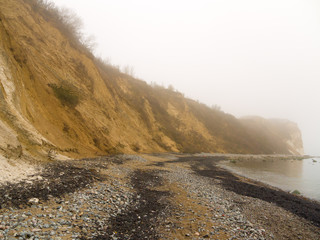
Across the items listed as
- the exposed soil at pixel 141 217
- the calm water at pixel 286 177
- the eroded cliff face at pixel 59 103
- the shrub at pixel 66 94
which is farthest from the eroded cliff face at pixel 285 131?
the exposed soil at pixel 141 217

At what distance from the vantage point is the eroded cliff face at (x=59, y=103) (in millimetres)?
12610

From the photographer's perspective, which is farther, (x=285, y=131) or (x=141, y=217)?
(x=285, y=131)

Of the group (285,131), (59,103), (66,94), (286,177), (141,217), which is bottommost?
(286,177)

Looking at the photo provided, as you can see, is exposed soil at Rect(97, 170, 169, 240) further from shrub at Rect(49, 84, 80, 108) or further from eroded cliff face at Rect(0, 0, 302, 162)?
shrub at Rect(49, 84, 80, 108)

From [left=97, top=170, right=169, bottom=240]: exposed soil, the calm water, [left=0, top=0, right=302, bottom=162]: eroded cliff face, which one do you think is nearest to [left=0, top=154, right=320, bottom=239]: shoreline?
[left=97, top=170, right=169, bottom=240]: exposed soil

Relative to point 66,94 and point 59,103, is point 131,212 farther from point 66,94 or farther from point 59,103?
point 66,94

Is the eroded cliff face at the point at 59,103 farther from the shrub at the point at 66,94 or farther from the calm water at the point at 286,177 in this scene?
the calm water at the point at 286,177

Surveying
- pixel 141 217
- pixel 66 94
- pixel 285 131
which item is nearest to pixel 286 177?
pixel 141 217

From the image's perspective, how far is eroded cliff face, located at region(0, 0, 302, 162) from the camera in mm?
12610

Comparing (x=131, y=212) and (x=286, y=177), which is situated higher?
(x=131, y=212)

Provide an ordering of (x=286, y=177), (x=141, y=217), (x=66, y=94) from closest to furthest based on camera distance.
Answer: (x=141, y=217)
(x=66, y=94)
(x=286, y=177)

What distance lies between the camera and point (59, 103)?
67.2ft

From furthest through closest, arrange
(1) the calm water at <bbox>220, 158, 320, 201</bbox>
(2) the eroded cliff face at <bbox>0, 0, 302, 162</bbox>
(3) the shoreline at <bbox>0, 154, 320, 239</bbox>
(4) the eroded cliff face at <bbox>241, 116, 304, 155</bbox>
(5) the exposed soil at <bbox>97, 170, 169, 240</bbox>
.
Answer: (4) the eroded cliff face at <bbox>241, 116, 304, 155</bbox> < (1) the calm water at <bbox>220, 158, 320, 201</bbox> < (2) the eroded cliff face at <bbox>0, 0, 302, 162</bbox> < (5) the exposed soil at <bbox>97, 170, 169, 240</bbox> < (3) the shoreline at <bbox>0, 154, 320, 239</bbox>

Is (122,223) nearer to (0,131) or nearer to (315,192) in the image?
(0,131)
